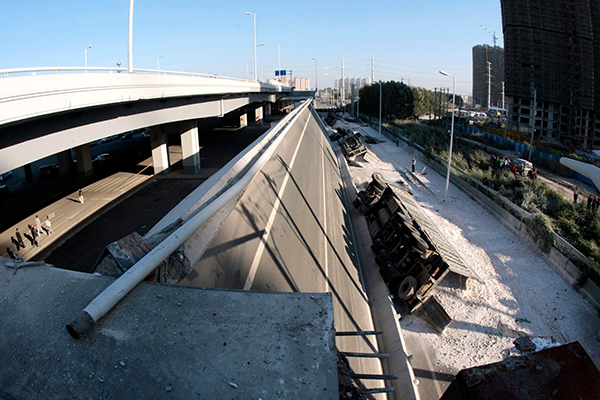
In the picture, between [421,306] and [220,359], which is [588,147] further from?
[220,359]

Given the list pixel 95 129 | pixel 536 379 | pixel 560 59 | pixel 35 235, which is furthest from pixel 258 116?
pixel 536 379

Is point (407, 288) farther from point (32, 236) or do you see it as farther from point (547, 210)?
point (32, 236)

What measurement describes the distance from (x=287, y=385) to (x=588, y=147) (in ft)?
178

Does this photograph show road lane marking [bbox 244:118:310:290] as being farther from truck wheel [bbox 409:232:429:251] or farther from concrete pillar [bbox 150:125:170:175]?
concrete pillar [bbox 150:125:170:175]

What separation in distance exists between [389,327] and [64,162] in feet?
77.1

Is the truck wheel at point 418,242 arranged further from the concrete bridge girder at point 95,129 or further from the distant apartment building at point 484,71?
the distant apartment building at point 484,71

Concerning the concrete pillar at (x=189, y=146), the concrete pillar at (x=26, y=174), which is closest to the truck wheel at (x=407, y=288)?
the concrete pillar at (x=189, y=146)

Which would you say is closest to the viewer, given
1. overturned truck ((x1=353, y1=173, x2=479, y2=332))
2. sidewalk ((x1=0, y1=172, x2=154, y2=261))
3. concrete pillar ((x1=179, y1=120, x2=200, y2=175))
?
overturned truck ((x1=353, y1=173, x2=479, y2=332))

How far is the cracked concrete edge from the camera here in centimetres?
801

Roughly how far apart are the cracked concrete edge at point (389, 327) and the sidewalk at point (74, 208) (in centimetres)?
1110

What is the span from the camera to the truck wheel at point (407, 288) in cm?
1022

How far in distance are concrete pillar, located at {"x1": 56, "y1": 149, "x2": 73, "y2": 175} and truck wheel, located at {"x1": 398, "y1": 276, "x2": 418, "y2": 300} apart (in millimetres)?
22910

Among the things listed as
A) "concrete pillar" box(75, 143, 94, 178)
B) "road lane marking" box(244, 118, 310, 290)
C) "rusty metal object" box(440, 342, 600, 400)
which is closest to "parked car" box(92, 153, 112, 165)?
"concrete pillar" box(75, 143, 94, 178)

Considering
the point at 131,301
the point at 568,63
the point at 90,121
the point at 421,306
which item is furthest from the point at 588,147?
the point at 131,301
